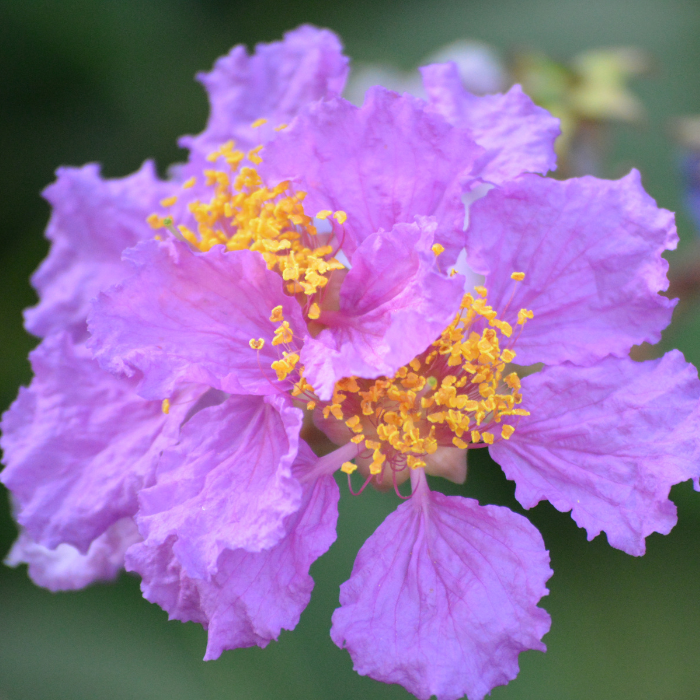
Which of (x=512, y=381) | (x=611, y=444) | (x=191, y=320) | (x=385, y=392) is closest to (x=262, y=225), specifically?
(x=191, y=320)

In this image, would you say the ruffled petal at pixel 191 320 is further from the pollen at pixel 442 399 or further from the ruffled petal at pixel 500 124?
the ruffled petal at pixel 500 124

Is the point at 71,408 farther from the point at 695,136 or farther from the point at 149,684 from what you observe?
the point at 695,136

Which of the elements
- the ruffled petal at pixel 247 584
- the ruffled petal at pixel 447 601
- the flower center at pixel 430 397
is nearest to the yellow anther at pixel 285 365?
the flower center at pixel 430 397

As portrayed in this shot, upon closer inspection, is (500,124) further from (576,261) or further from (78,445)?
(78,445)

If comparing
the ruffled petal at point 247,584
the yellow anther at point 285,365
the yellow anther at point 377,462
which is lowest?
the ruffled petal at point 247,584

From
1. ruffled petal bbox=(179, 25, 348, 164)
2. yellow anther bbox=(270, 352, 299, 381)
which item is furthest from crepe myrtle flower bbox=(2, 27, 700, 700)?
ruffled petal bbox=(179, 25, 348, 164)

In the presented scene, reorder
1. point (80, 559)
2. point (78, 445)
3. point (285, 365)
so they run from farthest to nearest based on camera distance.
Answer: point (80, 559), point (78, 445), point (285, 365)
